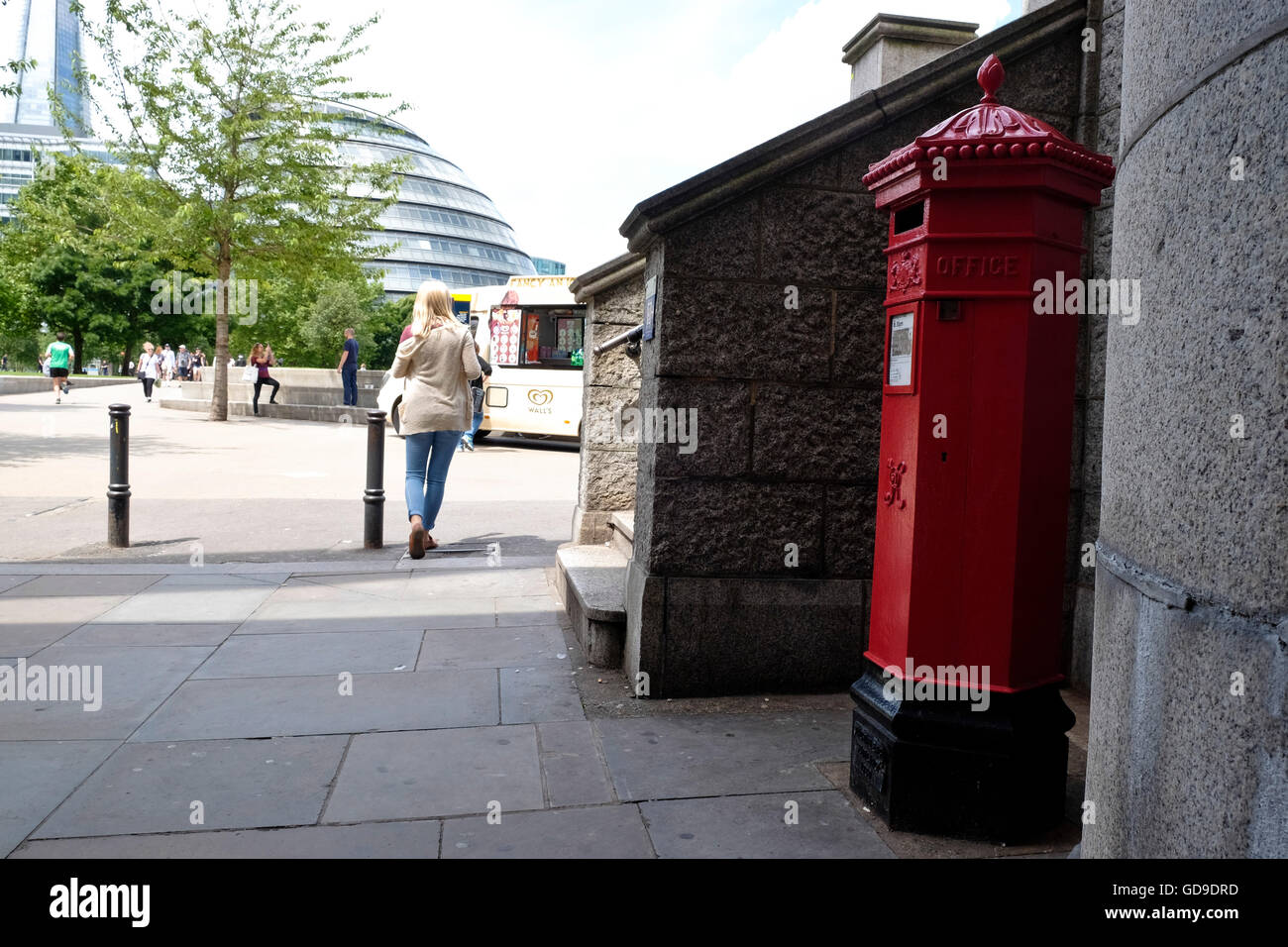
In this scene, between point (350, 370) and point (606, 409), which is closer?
point (606, 409)

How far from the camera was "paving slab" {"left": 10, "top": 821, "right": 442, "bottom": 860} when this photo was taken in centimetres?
315

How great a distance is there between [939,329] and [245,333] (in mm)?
59354

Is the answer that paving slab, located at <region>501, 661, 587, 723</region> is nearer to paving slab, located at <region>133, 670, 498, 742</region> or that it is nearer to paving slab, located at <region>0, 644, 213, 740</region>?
paving slab, located at <region>133, 670, 498, 742</region>

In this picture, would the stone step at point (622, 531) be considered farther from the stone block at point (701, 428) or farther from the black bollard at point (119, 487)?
the black bollard at point (119, 487)

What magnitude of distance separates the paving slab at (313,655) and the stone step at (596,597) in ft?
2.76

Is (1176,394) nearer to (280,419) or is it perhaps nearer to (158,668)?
(158,668)

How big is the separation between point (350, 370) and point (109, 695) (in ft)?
77.1

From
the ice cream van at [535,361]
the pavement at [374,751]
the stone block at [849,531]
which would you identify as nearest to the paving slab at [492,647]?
the pavement at [374,751]

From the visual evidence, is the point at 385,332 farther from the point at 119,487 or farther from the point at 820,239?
the point at 820,239

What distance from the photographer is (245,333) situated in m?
58.0

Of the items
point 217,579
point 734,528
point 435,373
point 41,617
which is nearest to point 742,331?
point 734,528

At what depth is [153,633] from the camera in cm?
577

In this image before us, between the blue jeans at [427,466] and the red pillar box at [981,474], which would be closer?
the red pillar box at [981,474]

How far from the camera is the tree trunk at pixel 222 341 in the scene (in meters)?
23.3
